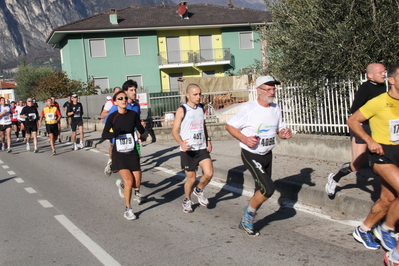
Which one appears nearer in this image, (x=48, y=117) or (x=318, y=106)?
(x=318, y=106)

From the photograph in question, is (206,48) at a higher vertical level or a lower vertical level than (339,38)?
higher

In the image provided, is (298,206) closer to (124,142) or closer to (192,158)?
(192,158)

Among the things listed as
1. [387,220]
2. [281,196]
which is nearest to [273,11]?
[281,196]

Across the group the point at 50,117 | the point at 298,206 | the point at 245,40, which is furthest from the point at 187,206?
the point at 245,40

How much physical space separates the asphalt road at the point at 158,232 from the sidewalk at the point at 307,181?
365 millimetres

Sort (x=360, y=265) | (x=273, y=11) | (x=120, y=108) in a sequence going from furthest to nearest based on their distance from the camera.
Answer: (x=273, y=11) → (x=120, y=108) → (x=360, y=265)

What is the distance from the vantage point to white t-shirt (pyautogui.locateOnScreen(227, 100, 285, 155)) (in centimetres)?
566

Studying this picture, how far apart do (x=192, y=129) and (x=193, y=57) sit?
32.3 metres

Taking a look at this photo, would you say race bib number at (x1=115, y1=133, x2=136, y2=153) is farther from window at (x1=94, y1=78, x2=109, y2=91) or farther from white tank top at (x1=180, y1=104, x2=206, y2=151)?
window at (x1=94, y1=78, x2=109, y2=91)

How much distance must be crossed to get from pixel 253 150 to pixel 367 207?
1781 mm

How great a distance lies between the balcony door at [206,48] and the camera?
39312 millimetres

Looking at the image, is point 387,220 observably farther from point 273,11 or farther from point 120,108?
point 273,11

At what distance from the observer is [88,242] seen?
5.77 meters

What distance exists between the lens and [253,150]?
571 cm
